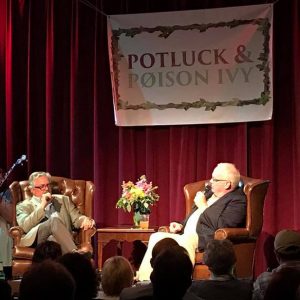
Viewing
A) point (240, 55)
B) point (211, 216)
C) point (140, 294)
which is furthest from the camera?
point (240, 55)

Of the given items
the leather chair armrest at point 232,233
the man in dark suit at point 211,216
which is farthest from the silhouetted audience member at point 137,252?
the leather chair armrest at point 232,233

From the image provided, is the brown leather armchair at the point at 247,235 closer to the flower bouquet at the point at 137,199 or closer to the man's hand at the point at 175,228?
the man's hand at the point at 175,228

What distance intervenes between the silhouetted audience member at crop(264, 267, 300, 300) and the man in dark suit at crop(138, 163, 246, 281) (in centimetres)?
268

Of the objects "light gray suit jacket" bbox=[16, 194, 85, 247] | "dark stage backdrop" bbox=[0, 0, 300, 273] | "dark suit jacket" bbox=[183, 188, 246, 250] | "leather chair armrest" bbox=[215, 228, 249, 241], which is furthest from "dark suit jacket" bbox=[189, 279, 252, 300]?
"dark stage backdrop" bbox=[0, 0, 300, 273]

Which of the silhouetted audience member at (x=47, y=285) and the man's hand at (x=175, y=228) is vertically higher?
the silhouetted audience member at (x=47, y=285)

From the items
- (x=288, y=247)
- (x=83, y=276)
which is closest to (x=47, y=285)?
Result: (x=83, y=276)

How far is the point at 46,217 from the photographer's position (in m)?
5.36

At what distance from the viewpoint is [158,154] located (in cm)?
591

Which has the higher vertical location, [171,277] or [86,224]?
[171,277]

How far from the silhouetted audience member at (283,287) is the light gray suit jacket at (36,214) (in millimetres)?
3416

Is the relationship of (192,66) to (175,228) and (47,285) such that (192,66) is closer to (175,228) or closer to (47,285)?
(175,228)

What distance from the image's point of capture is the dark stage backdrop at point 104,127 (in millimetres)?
5617

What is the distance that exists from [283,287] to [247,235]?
289 centimetres

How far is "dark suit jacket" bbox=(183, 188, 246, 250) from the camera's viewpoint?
15.6 ft
